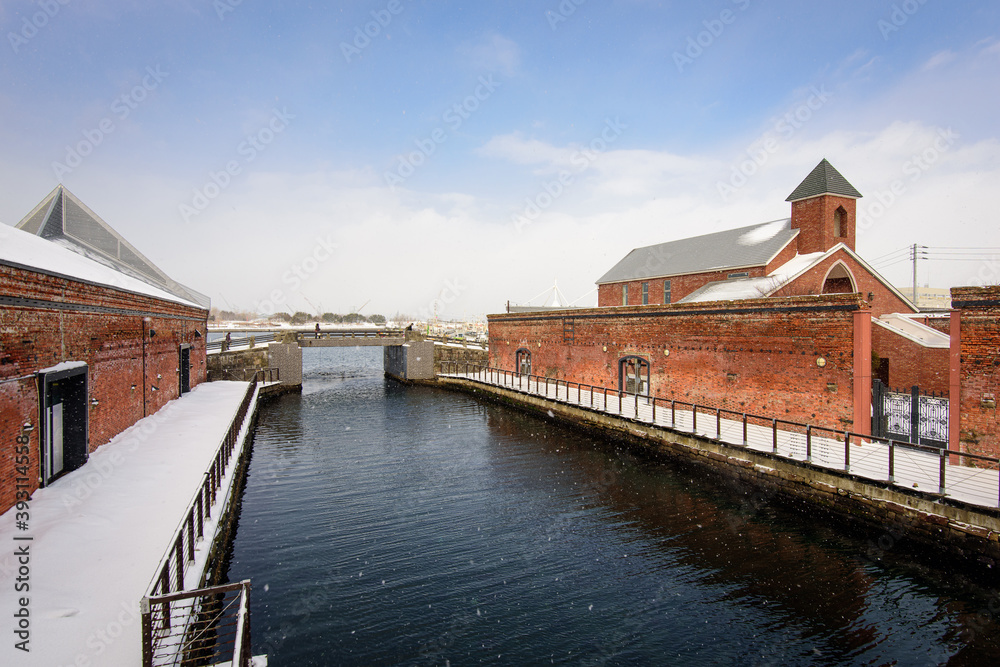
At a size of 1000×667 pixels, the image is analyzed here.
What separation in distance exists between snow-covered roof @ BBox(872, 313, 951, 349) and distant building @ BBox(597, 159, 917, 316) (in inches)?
45.6

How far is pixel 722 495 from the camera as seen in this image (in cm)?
1223

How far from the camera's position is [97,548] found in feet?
21.0

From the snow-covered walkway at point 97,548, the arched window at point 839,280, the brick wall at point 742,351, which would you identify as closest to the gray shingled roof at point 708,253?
the arched window at point 839,280

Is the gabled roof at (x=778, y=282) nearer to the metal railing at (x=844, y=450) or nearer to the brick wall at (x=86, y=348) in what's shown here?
the metal railing at (x=844, y=450)

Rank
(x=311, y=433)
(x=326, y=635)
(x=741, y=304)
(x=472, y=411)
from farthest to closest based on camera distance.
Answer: (x=472, y=411), (x=311, y=433), (x=741, y=304), (x=326, y=635)

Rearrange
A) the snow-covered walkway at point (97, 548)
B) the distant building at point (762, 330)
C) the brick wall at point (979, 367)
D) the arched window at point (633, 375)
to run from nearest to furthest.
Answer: the snow-covered walkway at point (97, 548)
the brick wall at point (979, 367)
the distant building at point (762, 330)
the arched window at point (633, 375)

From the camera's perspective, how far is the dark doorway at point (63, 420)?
8.46m

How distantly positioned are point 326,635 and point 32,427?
569 cm

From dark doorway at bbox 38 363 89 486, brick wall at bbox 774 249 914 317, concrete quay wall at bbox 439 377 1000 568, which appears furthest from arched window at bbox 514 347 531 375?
dark doorway at bbox 38 363 89 486

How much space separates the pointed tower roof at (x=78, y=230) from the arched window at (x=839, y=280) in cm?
2799

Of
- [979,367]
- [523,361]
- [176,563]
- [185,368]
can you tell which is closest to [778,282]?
[979,367]

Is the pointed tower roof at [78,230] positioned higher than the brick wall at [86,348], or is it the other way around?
the pointed tower roof at [78,230]

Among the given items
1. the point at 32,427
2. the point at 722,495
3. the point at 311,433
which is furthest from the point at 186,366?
the point at 722,495

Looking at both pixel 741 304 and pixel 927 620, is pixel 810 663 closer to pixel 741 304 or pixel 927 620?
pixel 927 620
